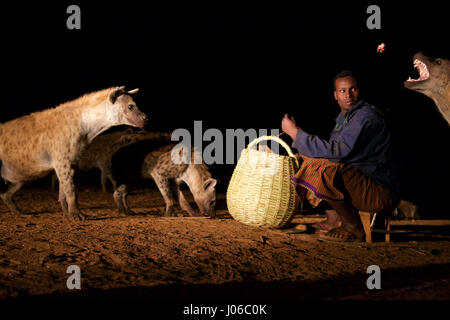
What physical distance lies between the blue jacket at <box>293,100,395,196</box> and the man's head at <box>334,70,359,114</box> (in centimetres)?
7

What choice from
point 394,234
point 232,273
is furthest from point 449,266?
point 232,273

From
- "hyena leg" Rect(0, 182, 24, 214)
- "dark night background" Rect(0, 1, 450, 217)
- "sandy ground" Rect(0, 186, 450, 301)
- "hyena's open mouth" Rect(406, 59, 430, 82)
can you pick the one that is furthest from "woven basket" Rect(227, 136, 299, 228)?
"dark night background" Rect(0, 1, 450, 217)

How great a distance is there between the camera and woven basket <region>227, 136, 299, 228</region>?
3.21 meters

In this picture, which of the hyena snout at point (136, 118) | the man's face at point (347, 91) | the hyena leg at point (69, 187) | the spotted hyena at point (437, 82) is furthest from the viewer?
the hyena snout at point (136, 118)

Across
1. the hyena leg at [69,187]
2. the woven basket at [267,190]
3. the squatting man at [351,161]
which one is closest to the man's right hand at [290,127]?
the squatting man at [351,161]

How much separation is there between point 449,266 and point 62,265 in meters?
2.18

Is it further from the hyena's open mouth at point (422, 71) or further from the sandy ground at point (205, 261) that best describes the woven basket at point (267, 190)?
→ the hyena's open mouth at point (422, 71)

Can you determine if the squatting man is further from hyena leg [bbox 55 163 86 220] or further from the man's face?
hyena leg [bbox 55 163 86 220]

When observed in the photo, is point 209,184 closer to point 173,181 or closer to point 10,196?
point 173,181

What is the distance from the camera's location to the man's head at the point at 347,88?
287cm

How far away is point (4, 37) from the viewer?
9.66 meters

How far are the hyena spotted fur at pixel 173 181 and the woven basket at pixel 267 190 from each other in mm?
1059

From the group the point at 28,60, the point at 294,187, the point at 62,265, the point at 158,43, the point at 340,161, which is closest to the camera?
the point at 62,265

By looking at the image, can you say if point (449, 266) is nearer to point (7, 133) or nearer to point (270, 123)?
point (7, 133)
